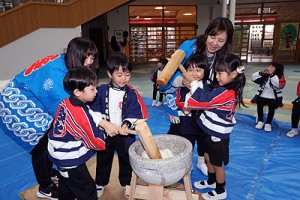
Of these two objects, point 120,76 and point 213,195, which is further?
point 213,195

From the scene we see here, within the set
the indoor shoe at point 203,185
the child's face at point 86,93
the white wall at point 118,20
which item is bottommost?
the indoor shoe at point 203,185

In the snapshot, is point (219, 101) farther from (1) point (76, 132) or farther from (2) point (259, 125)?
(2) point (259, 125)

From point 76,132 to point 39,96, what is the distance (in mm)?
458

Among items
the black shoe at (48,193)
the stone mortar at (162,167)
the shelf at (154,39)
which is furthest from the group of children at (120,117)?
the shelf at (154,39)

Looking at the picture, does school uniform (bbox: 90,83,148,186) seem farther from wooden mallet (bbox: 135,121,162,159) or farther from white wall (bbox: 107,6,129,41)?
white wall (bbox: 107,6,129,41)

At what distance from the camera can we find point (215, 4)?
1207 cm

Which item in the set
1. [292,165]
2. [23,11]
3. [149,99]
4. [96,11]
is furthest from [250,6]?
[292,165]

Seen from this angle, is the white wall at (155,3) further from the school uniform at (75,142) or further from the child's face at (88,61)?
the school uniform at (75,142)

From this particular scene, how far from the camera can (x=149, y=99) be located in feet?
18.1

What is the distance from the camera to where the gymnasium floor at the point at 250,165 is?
222 cm

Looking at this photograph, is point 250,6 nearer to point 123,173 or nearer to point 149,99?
point 149,99

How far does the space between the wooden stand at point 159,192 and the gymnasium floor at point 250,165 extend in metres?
0.63

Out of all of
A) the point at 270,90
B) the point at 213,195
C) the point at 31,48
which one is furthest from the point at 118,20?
the point at 213,195

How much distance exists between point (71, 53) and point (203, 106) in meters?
0.98
